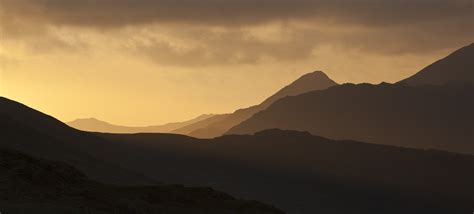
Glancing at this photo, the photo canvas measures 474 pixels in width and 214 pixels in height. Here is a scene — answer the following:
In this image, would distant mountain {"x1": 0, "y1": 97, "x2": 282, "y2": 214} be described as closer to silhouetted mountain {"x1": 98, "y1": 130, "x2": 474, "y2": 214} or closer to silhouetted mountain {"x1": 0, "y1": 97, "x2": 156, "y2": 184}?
silhouetted mountain {"x1": 0, "y1": 97, "x2": 156, "y2": 184}

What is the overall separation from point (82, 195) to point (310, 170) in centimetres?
9528

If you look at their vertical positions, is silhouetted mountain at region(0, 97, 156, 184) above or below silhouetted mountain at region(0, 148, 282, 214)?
above

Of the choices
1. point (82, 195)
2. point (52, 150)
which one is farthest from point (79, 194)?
point (52, 150)

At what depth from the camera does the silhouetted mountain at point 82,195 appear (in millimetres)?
39531

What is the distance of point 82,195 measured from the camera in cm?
4284

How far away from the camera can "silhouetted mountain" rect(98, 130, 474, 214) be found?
120 metres

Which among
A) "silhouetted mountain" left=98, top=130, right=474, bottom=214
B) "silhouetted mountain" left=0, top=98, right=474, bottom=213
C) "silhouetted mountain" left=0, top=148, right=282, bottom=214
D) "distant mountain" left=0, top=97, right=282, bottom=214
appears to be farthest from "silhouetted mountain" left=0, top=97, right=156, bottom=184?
"silhouetted mountain" left=0, top=148, right=282, bottom=214

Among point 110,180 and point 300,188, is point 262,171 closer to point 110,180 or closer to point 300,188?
point 300,188

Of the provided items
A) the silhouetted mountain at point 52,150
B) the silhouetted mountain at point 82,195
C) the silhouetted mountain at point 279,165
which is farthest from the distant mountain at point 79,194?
the silhouetted mountain at point 279,165

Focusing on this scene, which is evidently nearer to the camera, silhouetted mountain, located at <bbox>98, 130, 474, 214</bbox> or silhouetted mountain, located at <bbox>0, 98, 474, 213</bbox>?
silhouetted mountain, located at <bbox>0, 98, 474, 213</bbox>

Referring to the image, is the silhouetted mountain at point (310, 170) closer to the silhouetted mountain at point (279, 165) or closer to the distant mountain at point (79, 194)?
the silhouetted mountain at point (279, 165)

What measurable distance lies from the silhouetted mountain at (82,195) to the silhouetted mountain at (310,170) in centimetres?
6295

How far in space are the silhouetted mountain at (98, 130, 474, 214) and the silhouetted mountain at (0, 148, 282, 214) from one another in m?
62.9

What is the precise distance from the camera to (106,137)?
137625 mm
